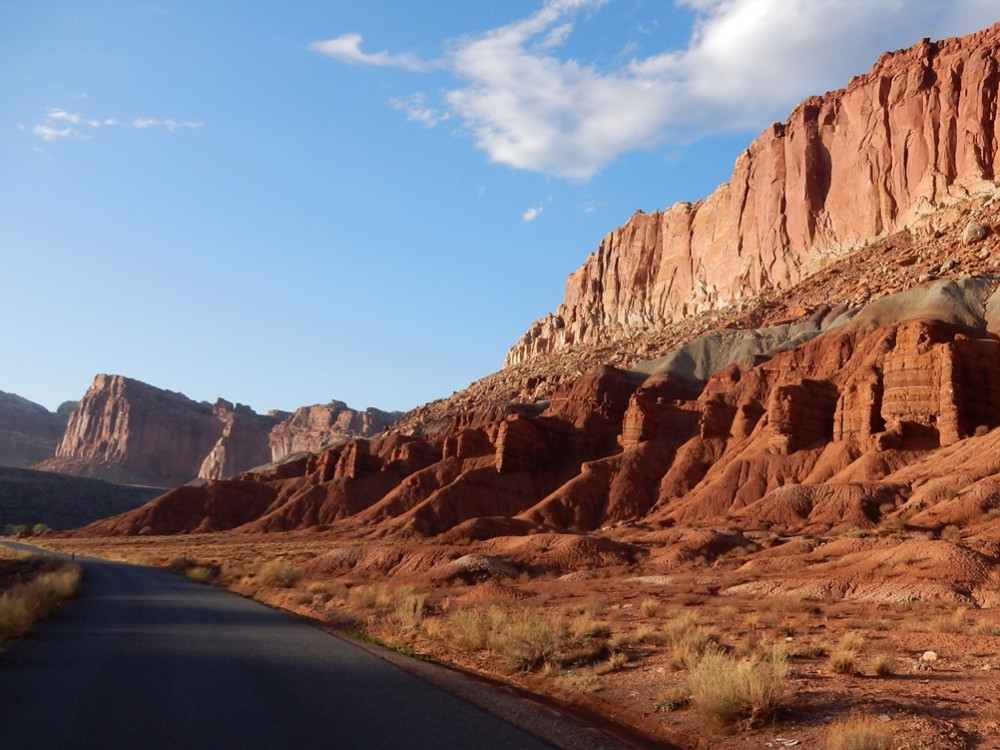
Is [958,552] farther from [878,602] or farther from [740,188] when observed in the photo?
[740,188]

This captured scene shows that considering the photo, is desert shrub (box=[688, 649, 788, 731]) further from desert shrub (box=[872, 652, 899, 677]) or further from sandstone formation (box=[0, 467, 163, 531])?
sandstone formation (box=[0, 467, 163, 531])

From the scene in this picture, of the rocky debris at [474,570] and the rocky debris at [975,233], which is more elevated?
the rocky debris at [975,233]

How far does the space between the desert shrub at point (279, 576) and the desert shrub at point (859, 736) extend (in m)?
30.6

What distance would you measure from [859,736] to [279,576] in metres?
33.3

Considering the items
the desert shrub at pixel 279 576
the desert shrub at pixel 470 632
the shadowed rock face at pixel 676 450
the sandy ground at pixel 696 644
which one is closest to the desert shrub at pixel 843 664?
the sandy ground at pixel 696 644

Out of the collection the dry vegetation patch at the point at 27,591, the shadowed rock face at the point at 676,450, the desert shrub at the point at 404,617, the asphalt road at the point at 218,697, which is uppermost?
the shadowed rock face at the point at 676,450

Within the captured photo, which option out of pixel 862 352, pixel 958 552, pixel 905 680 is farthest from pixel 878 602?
pixel 862 352

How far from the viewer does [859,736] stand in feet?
29.7

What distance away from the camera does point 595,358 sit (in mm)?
117750

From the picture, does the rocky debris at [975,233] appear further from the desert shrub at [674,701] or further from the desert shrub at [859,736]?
the desert shrub at [859,736]

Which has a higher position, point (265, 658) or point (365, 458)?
point (365, 458)

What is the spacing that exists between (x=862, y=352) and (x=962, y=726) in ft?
197

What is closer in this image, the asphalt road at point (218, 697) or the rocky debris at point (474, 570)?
the asphalt road at point (218, 697)

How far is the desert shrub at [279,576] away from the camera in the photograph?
38281 mm
